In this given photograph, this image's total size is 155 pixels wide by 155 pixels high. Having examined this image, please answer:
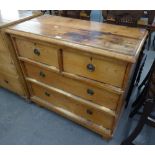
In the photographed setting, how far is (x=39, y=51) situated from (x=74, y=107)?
1.92 feet

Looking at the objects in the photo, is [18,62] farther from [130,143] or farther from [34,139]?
[130,143]

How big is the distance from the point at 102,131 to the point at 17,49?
1019 mm

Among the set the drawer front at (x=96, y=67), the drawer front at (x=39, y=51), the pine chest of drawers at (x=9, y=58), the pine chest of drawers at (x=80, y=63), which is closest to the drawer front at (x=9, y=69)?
the pine chest of drawers at (x=9, y=58)

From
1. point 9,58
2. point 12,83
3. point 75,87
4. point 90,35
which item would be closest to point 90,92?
point 75,87

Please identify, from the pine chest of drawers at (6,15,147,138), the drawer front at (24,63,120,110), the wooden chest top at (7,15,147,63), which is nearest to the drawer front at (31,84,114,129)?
the pine chest of drawers at (6,15,147,138)

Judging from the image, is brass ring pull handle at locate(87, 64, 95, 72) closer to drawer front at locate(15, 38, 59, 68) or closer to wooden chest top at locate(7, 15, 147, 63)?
wooden chest top at locate(7, 15, 147, 63)

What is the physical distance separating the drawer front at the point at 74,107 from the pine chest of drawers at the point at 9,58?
0.20m

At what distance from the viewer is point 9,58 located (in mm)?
1394

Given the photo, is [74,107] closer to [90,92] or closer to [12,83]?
[90,92]

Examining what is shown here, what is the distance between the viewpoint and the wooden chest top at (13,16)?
125 centimetres
